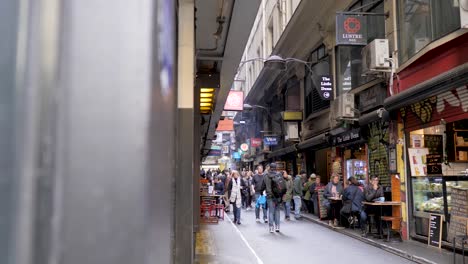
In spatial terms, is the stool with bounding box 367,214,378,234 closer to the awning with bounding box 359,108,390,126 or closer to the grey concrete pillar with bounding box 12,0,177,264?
the awning with bounding box 359,108,390,126

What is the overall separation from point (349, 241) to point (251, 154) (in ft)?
112

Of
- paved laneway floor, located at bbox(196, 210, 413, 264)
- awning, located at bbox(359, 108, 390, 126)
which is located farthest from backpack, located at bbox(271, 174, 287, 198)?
awning, located at bbox(359, 108, 390, 126)

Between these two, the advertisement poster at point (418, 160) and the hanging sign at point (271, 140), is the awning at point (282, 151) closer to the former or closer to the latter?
the hanging sign at point (271, 140)

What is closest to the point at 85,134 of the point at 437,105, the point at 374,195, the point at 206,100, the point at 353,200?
the point at 206,100

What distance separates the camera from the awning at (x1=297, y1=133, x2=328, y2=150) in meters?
20.8

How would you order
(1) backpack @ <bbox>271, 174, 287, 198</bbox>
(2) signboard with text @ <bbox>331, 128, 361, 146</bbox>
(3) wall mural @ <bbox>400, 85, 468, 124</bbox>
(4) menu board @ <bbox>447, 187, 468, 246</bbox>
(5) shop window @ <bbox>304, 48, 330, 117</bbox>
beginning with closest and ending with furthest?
1. (4) menu board @ <bbox>447, 187, 468, 246</bbox>
2. (3) wall mural @ <bbox>400, 85, 468, 124</bbox>
3. (1) backpack @ <bbox>271, 174, 287, 198</bbox>
4. (2) signboard with text @ <bbox>331, 128, 361, 146</bbox>
5. (5) shop window @ <bbox>304, 48, 330, 117</bbox>

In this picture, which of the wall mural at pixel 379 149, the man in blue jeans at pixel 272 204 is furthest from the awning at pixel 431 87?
the man in blue jeans at pixel 272 204

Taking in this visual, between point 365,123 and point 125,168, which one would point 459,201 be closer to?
point 365,123

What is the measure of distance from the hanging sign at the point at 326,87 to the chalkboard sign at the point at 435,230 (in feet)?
30.5

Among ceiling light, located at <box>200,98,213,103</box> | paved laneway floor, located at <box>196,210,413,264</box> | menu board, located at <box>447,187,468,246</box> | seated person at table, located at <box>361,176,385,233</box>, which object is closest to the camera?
menu board, located at <box>447,187,468,246</box>

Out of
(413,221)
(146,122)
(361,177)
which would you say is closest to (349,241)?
(413,221)

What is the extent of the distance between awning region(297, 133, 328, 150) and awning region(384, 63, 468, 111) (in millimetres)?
7183

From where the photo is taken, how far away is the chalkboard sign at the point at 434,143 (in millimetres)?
12094

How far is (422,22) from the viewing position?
12.7 meters
